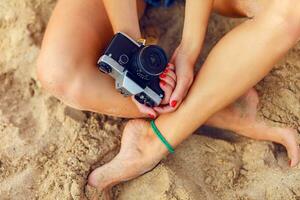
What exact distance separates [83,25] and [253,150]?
536mm

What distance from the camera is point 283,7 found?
1222mm

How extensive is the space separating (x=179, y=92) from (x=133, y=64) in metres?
0.13

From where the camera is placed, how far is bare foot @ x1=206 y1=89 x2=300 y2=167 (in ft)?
4.64

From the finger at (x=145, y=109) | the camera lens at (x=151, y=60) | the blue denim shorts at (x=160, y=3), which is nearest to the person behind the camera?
the camera lens at (x=151, y=60)

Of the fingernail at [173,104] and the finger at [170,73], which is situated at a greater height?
the finger at [170,73]

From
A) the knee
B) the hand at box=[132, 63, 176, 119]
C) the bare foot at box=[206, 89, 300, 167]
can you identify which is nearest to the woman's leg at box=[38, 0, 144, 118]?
the knee

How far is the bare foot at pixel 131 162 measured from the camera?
1354 millimetres

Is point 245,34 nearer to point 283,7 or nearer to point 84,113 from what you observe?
point 283,7

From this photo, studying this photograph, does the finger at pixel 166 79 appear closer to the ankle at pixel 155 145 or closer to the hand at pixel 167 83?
the hand at pixel 167 83

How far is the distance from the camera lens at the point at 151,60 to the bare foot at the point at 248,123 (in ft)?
0.87

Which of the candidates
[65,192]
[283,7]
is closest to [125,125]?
[65,192]

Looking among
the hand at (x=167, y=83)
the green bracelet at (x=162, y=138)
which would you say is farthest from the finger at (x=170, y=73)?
the green bracelet at (x=162, y=138)

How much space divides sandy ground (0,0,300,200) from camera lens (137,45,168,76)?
27 cm

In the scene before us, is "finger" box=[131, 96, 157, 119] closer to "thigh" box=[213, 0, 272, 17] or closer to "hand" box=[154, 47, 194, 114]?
"hand" box=[154, 47, 194, 114]
